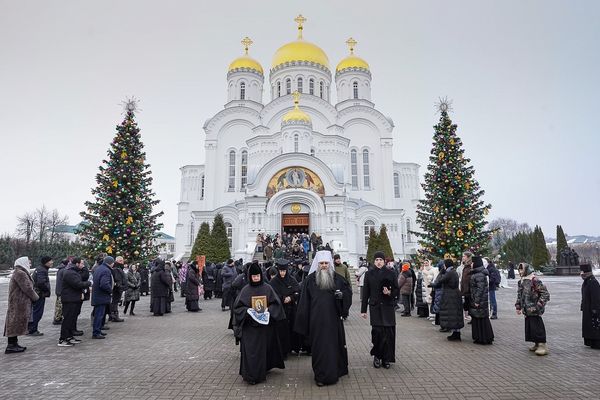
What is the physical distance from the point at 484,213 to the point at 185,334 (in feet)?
48.7

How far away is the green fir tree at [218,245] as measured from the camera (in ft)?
90.2

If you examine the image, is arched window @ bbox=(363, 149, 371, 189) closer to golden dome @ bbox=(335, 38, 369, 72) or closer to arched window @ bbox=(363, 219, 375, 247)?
arched window @ bbox=(363, 219, 375, 247)

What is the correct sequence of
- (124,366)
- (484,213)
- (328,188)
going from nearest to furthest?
(124,366) < (484,213) < (328,188)

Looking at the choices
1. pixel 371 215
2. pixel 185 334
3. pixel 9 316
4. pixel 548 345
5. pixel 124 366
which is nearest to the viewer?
pixel 124 366

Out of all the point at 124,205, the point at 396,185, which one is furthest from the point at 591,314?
the point at 396,185

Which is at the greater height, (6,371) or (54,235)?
(54,235)

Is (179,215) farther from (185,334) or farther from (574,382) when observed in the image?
(574,382)

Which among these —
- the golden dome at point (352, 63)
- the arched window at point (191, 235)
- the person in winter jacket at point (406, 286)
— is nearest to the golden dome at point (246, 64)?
the golden dome at point (352, 63)

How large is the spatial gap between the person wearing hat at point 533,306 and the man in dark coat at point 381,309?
9.05 feet

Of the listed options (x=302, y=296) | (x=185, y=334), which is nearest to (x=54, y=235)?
(x=185, y=334)

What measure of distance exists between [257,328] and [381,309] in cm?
210

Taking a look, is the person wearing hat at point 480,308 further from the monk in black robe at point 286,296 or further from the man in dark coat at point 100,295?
the man in dark coat at point 100,295

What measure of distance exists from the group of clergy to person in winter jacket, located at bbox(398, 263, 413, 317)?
5781mm

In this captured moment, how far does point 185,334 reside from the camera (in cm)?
920
